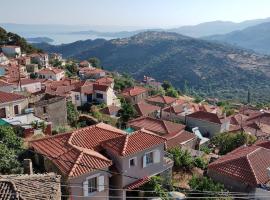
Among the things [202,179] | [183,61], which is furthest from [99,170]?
[183,61]

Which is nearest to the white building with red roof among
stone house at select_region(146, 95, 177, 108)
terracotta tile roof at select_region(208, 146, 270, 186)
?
terracotta tile roof at select_region(208, 146, 270, 186)

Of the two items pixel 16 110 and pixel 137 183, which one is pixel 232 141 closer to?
pixel 137 183

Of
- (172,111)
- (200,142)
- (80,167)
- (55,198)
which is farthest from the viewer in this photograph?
(172,111)

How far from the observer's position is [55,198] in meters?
10.2

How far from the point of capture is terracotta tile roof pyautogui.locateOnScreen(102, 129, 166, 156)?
17.9 metres

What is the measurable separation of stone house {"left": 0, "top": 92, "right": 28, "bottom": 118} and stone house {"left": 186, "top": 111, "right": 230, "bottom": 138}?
2307 centimetres

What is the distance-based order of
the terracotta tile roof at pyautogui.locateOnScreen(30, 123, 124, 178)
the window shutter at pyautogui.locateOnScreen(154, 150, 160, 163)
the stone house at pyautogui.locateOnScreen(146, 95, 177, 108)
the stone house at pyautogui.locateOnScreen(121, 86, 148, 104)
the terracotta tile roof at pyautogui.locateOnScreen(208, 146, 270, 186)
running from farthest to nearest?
the stone house at pyautogui.locateOnScreen(121, 86, 148, 104), the stone house at pyautogui.locateOnScreen(146, 95, 177, 108), the terracotta tile roof at pyautogui.locateOnScreen(208, 146, 270, 186), the window shutter at pyautogui.locateOnScreen(154, 150, 160, 163), the terracotta tile roof at pyautogui.locateOnScreen(30, 123, 124, 178)

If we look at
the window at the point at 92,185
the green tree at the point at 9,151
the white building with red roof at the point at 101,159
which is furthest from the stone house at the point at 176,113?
the window at the point at 92,185

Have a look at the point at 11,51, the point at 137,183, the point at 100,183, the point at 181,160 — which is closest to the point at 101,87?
the point at 181,160

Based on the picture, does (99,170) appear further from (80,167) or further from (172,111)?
(172,111)

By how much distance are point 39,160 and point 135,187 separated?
4905 mm

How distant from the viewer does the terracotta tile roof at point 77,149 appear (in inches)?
620

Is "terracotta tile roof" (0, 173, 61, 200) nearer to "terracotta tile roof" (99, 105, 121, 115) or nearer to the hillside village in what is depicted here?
the hillside village

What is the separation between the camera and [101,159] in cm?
1662
